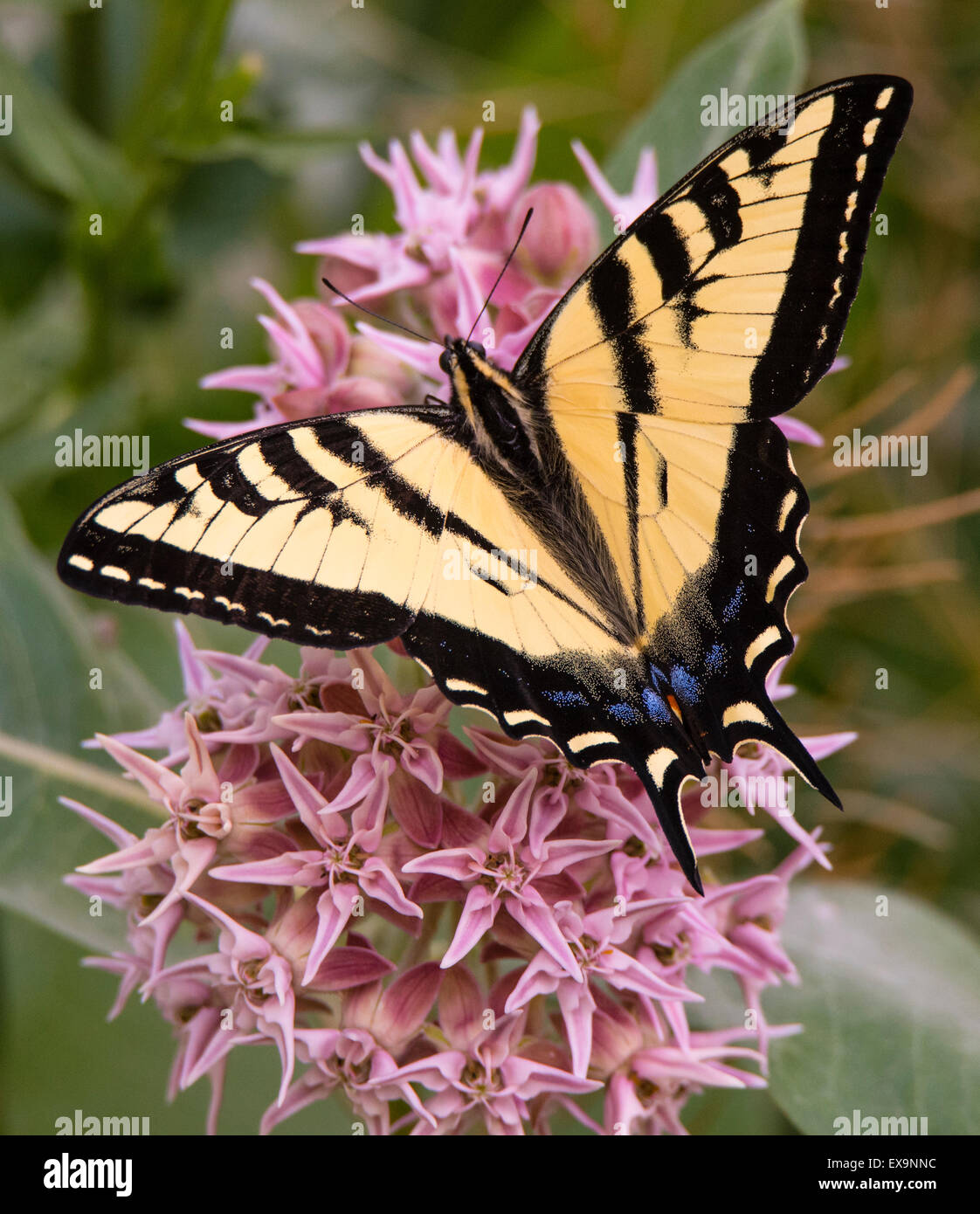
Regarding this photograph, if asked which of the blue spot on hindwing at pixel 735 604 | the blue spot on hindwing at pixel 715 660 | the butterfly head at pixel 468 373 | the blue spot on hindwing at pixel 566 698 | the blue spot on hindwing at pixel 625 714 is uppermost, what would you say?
the butterfly head at pixel 468 373

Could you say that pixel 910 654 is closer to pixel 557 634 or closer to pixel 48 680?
pixel 557 634

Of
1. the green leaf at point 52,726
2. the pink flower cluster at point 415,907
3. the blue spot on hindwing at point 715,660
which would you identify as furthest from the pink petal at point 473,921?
the green leaf at point 52,726

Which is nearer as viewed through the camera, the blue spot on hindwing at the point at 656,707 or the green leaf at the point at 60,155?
the blue spot on hindwing at the point at 656,707

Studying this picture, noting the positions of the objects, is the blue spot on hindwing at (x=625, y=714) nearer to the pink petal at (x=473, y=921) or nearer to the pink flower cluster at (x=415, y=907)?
the pink flower cluster at (x=415, y=907)

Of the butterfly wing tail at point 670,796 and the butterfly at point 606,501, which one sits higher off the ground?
the butterfly at point 606,501

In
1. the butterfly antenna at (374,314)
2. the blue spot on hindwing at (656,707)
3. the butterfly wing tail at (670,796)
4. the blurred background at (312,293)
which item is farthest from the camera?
the blurred background at (312,293)

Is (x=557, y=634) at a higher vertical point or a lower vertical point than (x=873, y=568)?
lower

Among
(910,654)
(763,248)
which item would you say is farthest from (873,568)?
(763,248)

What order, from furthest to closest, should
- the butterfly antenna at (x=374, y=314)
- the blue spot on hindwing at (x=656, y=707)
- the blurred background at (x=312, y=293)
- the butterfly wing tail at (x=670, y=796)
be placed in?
the blurred background at (x=312, y=293)
the butterfly antenna at (x=374, y=314)
the blue spot on hindwing at (x=656, y=707)
the butterfly wing tail at (x=670, y=796)
